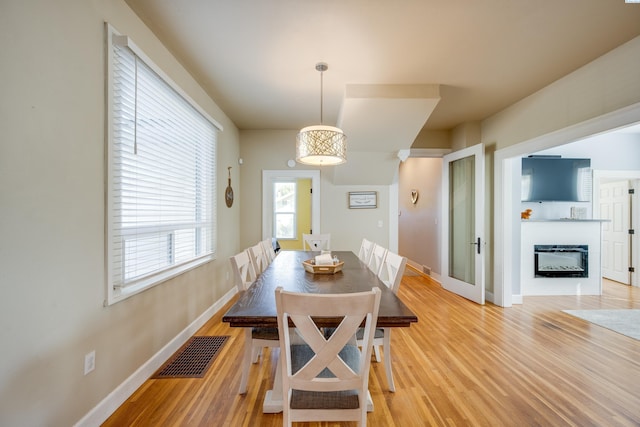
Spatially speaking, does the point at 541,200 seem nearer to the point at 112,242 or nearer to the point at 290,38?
the point at 290,38

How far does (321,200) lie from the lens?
15.8ft

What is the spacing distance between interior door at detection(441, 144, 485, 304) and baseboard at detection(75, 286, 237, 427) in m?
3.68

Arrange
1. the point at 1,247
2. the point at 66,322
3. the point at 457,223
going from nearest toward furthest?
the point at 1,247, the point at 66,322, the point at 457,223

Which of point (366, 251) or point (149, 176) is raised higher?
point (149, 176)

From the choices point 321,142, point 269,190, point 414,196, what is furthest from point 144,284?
point 414,196

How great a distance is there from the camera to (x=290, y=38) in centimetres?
222

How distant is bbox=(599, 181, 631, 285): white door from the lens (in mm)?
4957

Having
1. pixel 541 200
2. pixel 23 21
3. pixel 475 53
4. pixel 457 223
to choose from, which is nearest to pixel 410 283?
pixel 457 223

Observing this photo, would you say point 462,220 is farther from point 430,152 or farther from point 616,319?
point 616,319

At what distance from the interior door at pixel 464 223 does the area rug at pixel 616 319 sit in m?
1.11

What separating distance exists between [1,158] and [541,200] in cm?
627

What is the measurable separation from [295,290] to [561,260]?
466 cm

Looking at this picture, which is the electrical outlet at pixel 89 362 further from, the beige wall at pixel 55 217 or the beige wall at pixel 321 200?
the beige wall at pixel 321 200

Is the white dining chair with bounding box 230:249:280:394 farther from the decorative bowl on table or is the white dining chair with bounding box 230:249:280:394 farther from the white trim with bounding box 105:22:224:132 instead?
the white trim with bounding box 105:22:224:132
